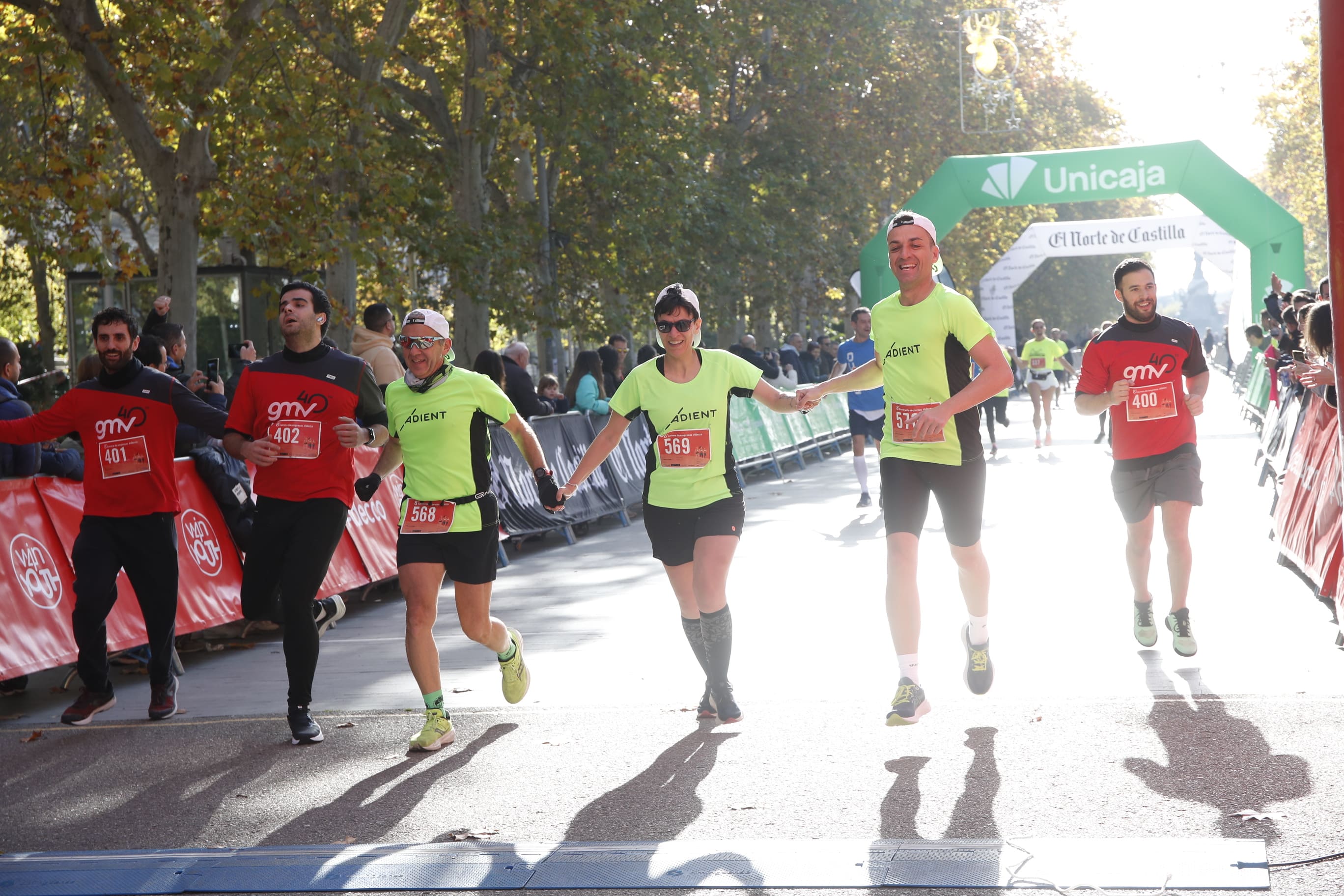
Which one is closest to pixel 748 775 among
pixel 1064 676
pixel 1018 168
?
pixel 1064 676

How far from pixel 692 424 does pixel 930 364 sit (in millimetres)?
995

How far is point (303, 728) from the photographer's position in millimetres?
6574

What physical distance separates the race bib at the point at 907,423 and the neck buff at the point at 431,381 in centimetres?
185

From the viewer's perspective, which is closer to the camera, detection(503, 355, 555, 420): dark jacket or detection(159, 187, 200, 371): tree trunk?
detection(503, 355, 555, 420): dark jacket

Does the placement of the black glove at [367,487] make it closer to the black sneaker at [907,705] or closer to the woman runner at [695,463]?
the woman runner at [695,463]

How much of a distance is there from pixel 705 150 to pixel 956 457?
1015 inches

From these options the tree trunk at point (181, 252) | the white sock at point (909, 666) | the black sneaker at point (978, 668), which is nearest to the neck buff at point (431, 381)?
the white sock at point (909, 666)

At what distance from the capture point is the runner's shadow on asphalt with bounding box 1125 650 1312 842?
4.89 metres

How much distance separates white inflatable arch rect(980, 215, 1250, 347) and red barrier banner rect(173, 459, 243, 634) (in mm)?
27656

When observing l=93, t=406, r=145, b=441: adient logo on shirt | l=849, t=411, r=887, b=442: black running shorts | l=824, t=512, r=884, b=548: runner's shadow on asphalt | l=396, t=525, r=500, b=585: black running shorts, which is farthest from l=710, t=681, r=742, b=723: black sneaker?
l=849, t=411, r=887, b=442: black running shorts

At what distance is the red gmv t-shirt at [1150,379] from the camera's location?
733 centimetres

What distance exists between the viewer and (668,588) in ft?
36.1

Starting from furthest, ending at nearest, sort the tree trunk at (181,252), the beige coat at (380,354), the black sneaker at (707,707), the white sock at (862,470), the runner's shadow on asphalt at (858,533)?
the white sock at (862,470) → the tree trunk at (181,252) → the runner's shadow on asphalt at (858,533) → the beige coat at (380,354) → the black sneaker at (707,707)

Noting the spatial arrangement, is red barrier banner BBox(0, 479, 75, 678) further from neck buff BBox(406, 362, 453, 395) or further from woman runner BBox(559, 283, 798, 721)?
woman runner BBox(559, 283, 798, 721)
